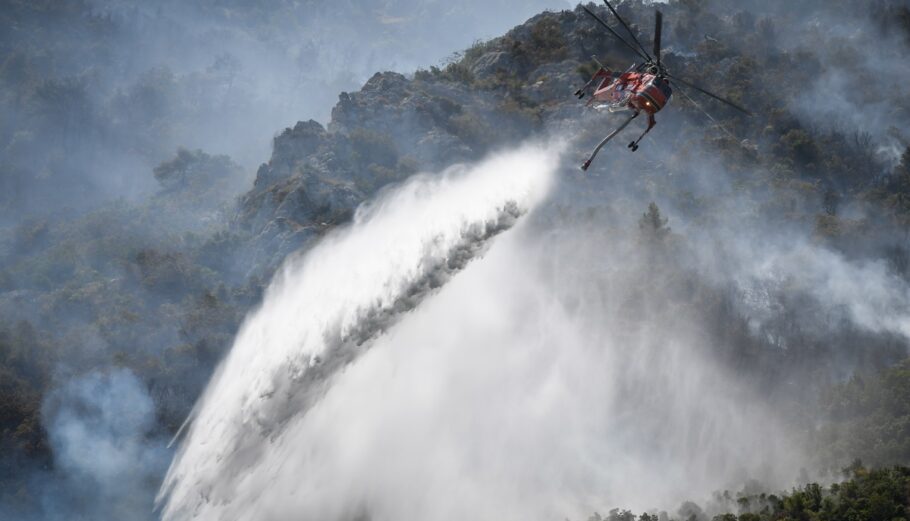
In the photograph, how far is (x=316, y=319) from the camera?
45094 mm

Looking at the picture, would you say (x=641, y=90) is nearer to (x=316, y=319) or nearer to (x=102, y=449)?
(x=316, y=319)

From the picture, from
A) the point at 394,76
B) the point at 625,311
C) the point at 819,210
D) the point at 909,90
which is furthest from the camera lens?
the point at 394,76

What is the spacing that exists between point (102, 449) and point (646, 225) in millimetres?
37339

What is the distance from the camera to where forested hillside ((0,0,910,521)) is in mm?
44094

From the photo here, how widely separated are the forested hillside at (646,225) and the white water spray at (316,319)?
3190mm

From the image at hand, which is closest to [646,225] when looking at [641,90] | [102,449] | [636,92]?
[636,92]

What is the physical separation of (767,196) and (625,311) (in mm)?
18386

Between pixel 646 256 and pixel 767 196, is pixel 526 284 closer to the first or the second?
pixel 646 256

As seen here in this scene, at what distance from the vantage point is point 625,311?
4672cm

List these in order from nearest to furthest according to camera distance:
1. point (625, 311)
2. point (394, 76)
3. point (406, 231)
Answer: point (625, 311) < point (406, 231) < point (394, 76)

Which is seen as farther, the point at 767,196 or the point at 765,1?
the point at 765,1

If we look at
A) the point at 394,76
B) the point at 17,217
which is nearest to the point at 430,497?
the point at 394,76

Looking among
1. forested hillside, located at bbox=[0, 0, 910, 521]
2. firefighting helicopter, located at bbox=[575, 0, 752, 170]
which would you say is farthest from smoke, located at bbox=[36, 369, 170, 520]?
firefighting helicopter, located at bbox=[575, 0, 752, 170]

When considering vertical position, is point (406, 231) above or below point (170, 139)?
below
